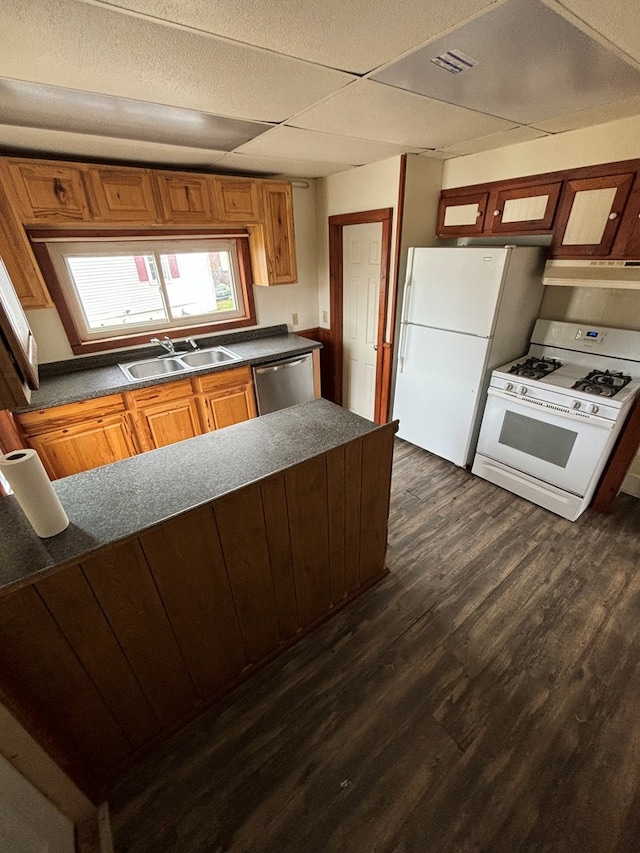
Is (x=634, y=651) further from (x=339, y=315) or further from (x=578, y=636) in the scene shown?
(x=339, y=315)

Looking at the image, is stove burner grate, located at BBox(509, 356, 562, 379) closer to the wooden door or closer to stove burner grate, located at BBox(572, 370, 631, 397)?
stove burner grate, located at BBox(572, 370, 631, 397)

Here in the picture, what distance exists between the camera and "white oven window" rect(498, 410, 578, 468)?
227cm

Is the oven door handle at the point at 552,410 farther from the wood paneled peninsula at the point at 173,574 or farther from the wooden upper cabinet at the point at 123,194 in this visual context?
the wooden upper cabinet at the point at 123,194

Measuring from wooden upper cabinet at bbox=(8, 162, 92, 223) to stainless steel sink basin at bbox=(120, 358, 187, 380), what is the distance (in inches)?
41.0

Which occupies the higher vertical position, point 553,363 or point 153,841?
point 553,363

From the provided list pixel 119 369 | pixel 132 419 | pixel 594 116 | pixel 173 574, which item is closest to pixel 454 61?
pixel 594 116

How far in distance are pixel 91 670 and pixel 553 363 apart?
3.20 m

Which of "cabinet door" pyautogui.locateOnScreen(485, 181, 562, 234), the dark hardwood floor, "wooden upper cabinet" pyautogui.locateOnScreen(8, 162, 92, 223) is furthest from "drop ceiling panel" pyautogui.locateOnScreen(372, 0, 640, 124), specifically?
the dark hardwood floor

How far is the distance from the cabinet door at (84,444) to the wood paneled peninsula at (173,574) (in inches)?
48.8

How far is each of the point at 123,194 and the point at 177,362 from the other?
1.21 m

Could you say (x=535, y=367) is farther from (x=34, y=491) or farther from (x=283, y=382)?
(x=34, y=491)

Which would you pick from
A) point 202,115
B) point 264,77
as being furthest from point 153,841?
point 202,115

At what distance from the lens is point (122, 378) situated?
8.46 ft

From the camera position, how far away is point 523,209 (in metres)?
2.37
